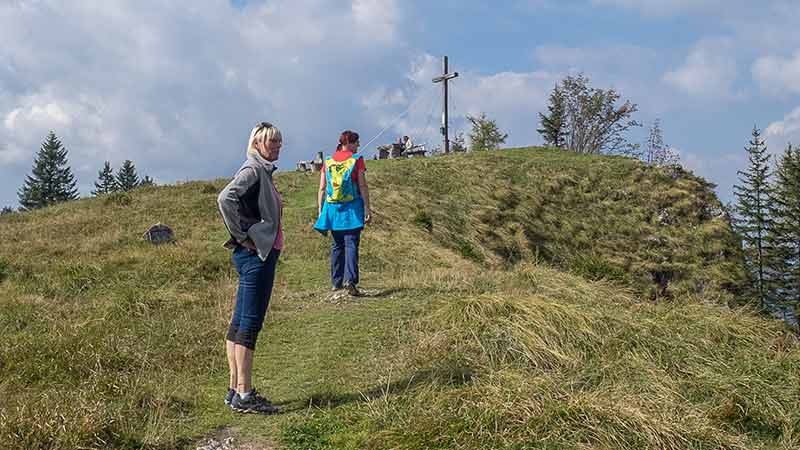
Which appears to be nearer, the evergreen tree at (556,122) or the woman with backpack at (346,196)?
the woman with backpack at (346,196)

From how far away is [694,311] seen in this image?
7930mm

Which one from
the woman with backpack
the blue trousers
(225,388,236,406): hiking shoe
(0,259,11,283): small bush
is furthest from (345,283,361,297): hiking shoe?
(0,259,11,283): small bush

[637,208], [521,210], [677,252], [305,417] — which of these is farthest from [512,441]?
[637,208]

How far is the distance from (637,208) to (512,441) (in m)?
25.9

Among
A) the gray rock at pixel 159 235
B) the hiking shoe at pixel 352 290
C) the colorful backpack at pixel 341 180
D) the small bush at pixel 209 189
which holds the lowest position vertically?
the hiking shoe at pixel 352 290

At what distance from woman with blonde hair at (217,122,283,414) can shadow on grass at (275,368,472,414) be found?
0.26 metres

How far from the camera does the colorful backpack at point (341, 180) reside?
8.05 m

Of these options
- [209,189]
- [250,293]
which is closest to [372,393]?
[250,293]

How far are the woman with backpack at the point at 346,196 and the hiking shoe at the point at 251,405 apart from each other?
3674 mm

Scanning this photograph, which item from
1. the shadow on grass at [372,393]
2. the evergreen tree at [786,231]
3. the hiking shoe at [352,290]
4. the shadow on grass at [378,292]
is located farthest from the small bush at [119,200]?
the evergreen tree at [786,231]

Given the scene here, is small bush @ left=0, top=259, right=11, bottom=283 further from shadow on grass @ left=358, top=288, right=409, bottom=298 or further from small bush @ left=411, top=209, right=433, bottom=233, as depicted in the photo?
small bush @ left=411, top=209, right=433, bottom=233

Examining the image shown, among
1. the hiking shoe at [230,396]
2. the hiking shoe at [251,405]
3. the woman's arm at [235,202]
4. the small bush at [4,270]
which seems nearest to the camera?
the woman's arm at [235,202]

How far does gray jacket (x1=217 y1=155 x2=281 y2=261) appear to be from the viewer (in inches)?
179

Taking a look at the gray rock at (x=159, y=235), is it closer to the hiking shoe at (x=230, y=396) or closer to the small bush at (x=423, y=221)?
the small bush at (x=423, y=221)
